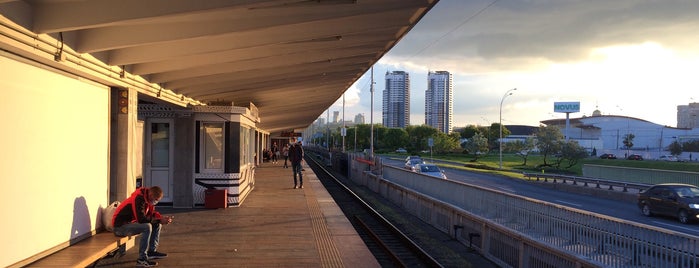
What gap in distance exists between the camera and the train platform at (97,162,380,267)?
798 cm

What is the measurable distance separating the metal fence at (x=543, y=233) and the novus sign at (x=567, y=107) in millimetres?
97277

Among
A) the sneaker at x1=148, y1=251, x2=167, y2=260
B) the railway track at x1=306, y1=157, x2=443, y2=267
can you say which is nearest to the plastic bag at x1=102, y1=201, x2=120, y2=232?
the sneaker at x1=148, y1=251, x2=167, y2=260

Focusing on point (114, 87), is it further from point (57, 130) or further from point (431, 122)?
point (431, 122)

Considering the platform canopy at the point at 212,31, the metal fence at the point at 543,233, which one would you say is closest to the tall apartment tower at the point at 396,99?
the metal fence at the point at 543,233

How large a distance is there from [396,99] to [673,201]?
124 m

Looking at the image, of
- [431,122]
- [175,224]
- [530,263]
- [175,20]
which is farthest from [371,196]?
[431,122]

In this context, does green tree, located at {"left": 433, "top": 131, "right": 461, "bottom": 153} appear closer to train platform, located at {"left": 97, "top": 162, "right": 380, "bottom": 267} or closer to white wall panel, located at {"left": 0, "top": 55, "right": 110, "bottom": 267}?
train platform, located at {"left": 97, "top": 162, "right": 380, "bottom": 267}

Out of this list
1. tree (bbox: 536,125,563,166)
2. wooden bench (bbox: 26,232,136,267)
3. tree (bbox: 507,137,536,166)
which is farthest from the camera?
tree (bbox: 507,137,536,166)

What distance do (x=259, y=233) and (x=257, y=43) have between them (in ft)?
12.5

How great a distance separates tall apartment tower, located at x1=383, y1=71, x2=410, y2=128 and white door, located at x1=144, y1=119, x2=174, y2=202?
349 feet

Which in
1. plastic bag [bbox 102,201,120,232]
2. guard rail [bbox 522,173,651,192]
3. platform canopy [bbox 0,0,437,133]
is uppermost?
platform canopy [bbox 0,0,437,133]

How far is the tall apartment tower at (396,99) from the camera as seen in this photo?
12356 cm

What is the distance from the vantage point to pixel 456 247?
1172 cm

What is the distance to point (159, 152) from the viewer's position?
1308cm
